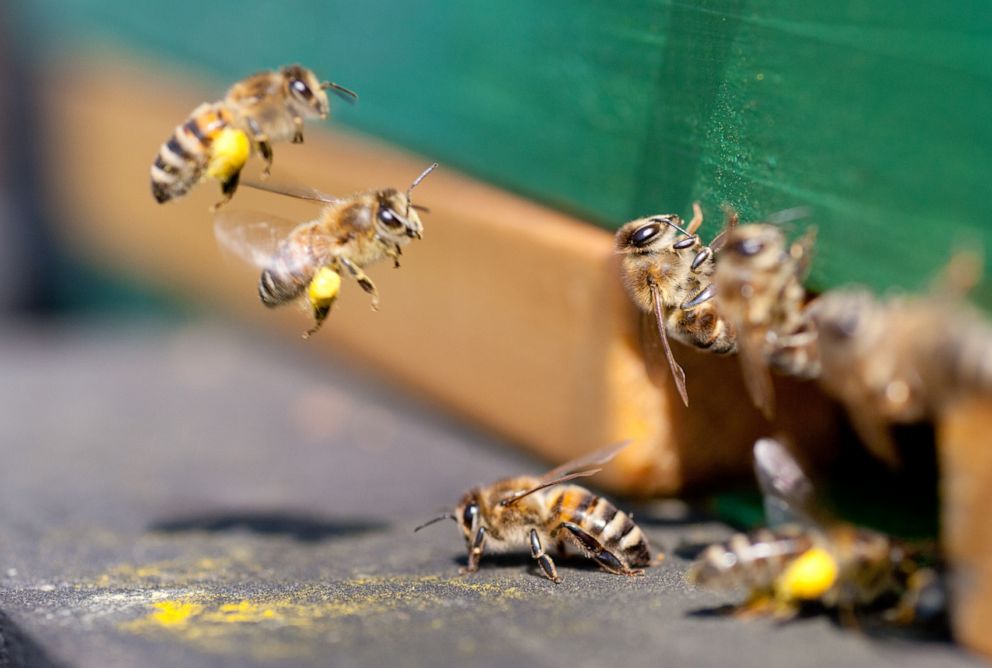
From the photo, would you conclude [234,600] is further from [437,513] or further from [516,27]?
[516,27]

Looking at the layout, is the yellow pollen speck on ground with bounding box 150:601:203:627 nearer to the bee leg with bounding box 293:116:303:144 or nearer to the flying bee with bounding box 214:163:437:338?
the flying bee with bounding box 214:163:437:338

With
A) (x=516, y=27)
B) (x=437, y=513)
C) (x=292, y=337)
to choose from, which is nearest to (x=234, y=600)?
(x=437, y=513)

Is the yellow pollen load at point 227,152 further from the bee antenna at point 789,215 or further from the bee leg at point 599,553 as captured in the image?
the bee antenna at point 789,215

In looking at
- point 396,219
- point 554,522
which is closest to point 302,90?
point 396,219

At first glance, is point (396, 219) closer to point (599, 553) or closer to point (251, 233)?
point (251, 233)

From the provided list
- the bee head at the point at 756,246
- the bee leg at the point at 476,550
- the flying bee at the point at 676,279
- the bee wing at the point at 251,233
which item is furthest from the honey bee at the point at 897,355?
the bee wing at the point at 251,233

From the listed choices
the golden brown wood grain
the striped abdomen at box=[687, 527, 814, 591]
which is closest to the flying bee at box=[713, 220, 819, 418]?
the striped abdomen at box=[687, 527, 814, 591]
